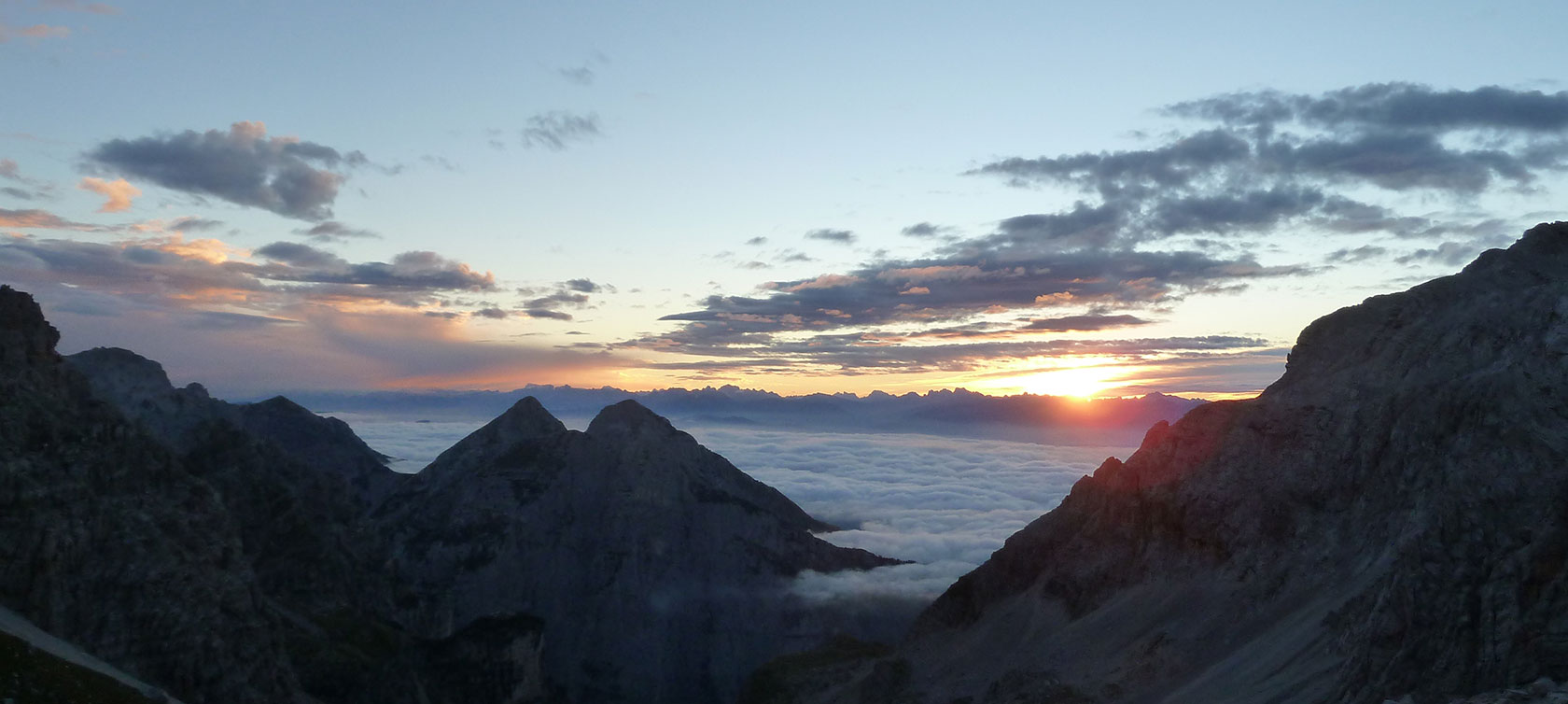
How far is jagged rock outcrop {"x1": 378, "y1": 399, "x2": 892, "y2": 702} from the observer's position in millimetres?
148375

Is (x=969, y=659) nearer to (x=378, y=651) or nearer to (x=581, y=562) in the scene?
(x=378, y=651)

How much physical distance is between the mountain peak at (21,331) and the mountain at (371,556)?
14cm

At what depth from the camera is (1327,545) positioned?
199 ft

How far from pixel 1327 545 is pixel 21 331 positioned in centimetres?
8516

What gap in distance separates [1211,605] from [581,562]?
11753cm

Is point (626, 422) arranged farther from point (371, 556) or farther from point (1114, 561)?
point (1114, 561)

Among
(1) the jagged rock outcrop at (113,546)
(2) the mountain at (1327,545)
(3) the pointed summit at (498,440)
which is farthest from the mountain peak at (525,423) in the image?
(1) the jagged rock outcrop at (113,546)

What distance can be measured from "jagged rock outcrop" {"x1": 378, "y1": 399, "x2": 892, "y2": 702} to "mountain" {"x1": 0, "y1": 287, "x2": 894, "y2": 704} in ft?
1.24

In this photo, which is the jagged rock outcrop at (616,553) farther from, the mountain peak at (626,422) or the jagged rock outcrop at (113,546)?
the jagged rock outcrop at (113,546)

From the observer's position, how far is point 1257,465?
71.4 meters

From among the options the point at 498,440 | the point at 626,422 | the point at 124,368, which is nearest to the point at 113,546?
the point at 124,368

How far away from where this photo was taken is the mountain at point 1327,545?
3741 centimetres

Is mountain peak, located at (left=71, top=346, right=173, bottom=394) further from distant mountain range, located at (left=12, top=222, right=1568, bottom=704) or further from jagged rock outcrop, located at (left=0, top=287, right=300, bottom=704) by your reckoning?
jagged rock outcrop, located at (left=0, top=287, right=300, bottom=704)

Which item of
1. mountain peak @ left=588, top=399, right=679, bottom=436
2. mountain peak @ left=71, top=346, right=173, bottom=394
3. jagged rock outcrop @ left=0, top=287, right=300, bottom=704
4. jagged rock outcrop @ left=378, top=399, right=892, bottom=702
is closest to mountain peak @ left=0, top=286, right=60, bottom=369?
jagged rock outcrop @ left=0, top=287, right=300, bottom=704
